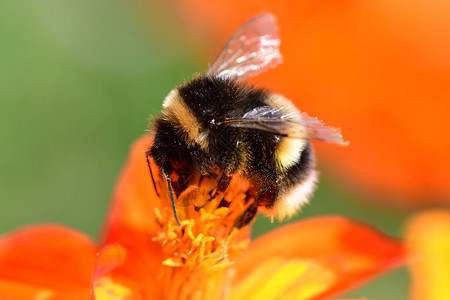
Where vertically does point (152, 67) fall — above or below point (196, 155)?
above

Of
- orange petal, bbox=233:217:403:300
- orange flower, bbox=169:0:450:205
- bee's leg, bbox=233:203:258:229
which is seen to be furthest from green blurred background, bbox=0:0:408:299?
bee's leg, bbox=233:203:258:229

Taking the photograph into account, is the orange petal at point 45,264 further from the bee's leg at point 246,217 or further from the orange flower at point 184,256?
the bee's leg at point 246,217

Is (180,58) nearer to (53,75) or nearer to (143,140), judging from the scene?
(53,75)

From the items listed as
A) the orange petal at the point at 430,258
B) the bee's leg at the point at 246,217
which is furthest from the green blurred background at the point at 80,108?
the bee's leg at the point at 246,217

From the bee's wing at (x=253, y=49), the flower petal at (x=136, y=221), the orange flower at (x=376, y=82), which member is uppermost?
the orange flower at (x=376, y=82)

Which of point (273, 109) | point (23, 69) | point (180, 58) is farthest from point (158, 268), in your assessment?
point (180, 58)

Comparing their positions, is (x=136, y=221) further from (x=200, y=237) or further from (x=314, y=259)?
(x=314, y=259)
